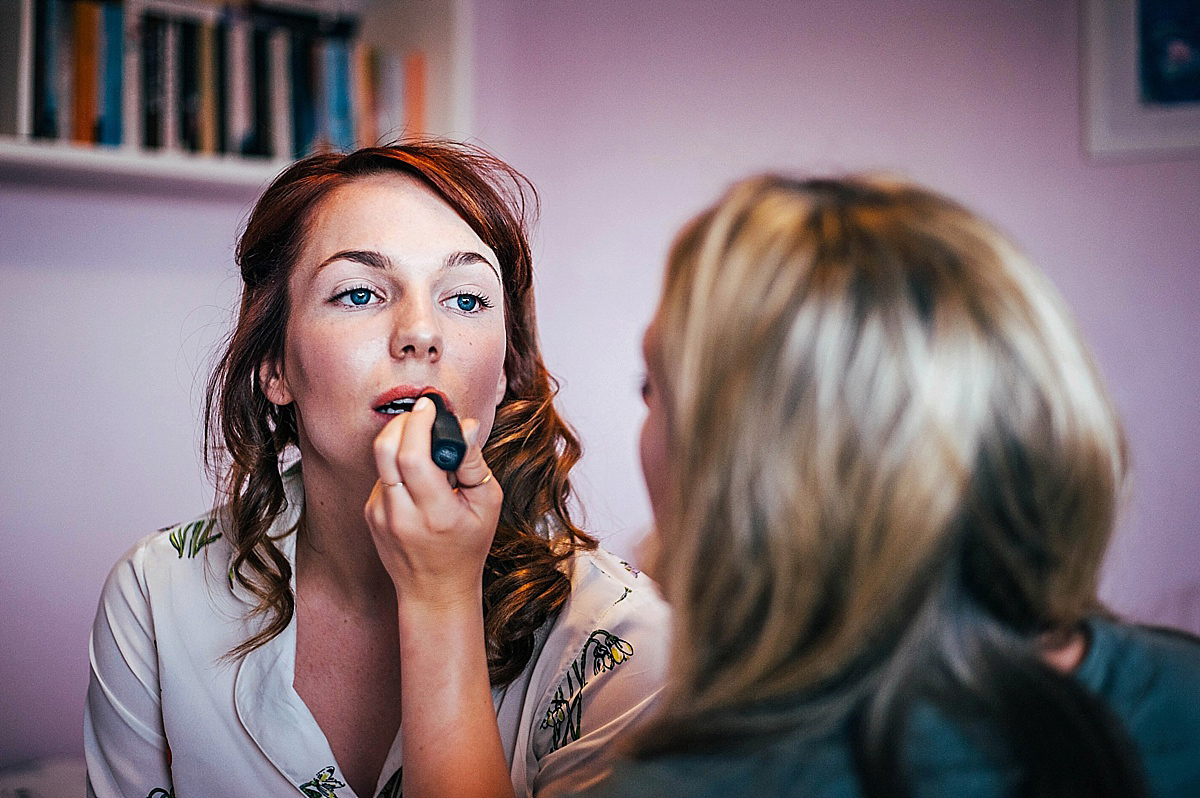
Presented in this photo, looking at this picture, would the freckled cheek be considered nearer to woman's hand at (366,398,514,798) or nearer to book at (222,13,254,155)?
woman's hand at (366,398,514,798)

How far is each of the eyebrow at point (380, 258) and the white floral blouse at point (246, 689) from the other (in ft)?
1.06

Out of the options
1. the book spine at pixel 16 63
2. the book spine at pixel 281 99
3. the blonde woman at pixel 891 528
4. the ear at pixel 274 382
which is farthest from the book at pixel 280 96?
the blonde woman at pixel 891 528

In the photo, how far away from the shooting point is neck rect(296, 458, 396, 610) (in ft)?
3.47

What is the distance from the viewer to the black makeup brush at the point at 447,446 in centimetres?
81

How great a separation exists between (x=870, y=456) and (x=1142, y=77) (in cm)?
156

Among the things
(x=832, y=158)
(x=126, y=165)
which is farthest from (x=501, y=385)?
(x=832, y=158)

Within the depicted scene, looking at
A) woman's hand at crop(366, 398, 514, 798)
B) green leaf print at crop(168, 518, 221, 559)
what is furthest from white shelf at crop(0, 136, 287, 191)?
woman's hand at crop(366, 398, 514, 798)

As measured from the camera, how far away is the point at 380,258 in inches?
38.5

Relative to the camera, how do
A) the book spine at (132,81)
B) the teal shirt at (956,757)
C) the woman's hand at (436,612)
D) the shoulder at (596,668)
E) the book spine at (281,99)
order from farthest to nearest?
the book spine at (281,99) < the book spine at (132,81) < the shoulder at (596,668) < the woman's hand at (436,612) < the teal shirt at (956,757)

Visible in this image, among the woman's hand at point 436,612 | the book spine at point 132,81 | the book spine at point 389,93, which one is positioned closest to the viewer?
the woman's hand at point 436,612

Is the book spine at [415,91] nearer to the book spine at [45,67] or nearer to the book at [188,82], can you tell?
the book at [188,82]

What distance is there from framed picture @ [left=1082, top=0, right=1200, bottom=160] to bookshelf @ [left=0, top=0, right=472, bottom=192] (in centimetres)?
111

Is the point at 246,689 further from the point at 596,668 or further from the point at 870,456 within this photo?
the point at 870,456

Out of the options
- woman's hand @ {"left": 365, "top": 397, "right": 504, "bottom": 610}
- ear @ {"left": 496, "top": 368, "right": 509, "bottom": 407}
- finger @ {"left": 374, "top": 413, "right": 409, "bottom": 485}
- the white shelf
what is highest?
the white shelf
